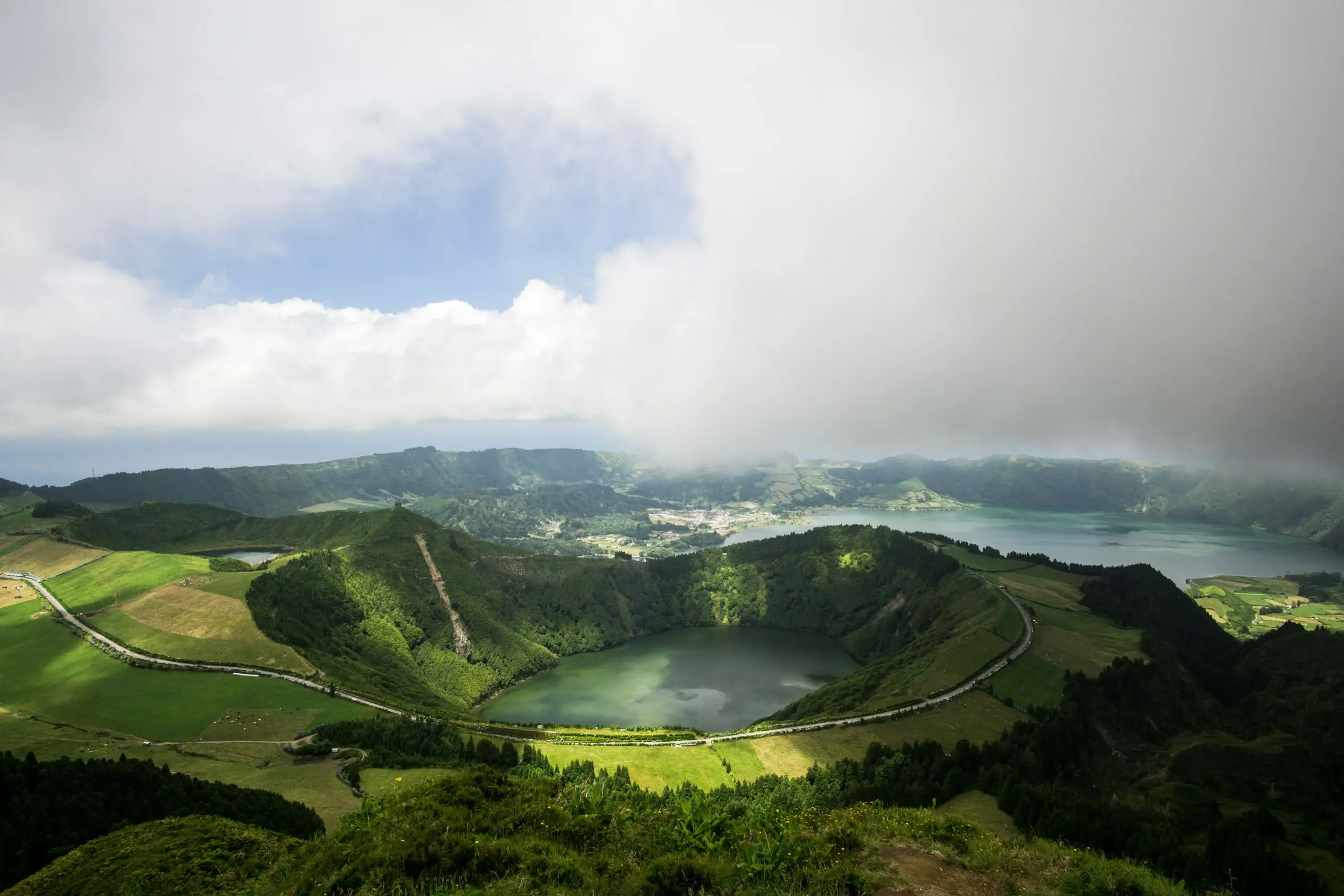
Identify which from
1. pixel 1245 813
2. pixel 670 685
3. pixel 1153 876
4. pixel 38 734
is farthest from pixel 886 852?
pixel 670 685

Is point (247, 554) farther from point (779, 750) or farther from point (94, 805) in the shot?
point (779, 750)

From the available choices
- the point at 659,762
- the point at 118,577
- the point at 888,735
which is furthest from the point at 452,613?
the point at 888,735

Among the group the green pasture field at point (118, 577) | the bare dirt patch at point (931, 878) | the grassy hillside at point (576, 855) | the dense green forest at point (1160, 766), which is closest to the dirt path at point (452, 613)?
the green pasture field at point (118, 577)

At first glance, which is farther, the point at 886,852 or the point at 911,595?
the point at 911,595

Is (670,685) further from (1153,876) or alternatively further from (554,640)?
(1153,876)

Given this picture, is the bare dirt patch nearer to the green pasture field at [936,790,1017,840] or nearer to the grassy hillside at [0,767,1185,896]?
the grassy hillside at [0,767,1185,896]

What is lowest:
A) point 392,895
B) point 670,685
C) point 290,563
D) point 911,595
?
point 670,685

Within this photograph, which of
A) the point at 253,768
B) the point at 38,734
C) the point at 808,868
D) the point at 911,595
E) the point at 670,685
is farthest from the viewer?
the point at 911,595
